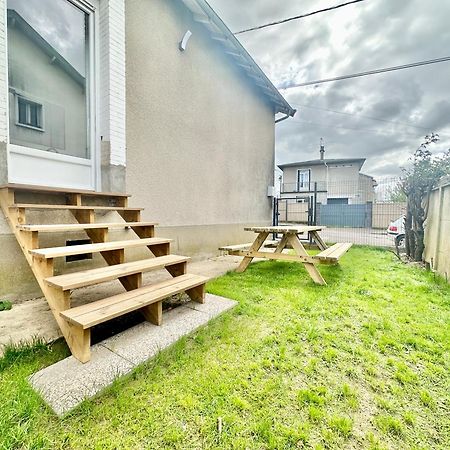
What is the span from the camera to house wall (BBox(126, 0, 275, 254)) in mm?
3646

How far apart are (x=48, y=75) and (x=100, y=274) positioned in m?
4.94

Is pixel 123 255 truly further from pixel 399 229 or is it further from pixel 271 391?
pixel 399 229

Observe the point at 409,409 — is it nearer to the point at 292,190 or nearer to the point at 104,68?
the point at 104,68

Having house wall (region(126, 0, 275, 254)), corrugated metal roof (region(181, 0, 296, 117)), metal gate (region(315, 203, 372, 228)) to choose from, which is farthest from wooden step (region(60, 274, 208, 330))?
metal gate (region(315, 203, 372, 228))

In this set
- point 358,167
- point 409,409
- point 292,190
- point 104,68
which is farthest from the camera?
point 292,190

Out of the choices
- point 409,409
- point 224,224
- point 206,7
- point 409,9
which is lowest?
point 409,409

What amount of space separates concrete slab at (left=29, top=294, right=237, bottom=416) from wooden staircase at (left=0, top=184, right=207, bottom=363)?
3.7 inches

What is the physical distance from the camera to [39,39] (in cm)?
421

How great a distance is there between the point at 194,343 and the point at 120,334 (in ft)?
1.85

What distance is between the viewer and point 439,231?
4090 mm

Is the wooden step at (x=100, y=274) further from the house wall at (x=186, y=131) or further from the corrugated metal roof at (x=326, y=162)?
the corrugated metal roof at (x=326, y=162)

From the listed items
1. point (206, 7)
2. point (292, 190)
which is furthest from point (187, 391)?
point (292, 190)

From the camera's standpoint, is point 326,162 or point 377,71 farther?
point 326,162

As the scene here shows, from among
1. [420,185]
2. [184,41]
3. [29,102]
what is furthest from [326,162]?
[29,102]
